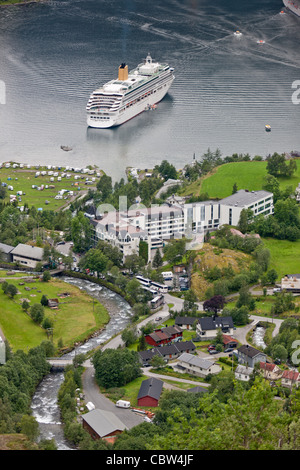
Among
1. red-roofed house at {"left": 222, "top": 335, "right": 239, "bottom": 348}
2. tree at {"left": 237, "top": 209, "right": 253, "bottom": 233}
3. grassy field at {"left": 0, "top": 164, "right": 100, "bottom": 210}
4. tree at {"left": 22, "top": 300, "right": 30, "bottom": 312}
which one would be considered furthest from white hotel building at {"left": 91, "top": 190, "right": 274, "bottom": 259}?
red-roofed house at {"left": 222, "top": 335, "right": 239, "bottom": 348}

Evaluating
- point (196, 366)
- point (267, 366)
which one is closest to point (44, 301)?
point (196, 366)

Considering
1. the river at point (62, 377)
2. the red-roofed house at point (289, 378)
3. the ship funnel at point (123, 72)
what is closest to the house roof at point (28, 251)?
the river at point (62, 377)

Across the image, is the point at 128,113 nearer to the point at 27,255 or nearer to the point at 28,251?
the point at 28,251

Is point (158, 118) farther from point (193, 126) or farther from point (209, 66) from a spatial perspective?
point (209, 66)

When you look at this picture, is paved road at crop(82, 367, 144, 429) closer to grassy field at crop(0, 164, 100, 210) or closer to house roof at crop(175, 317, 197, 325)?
house roof at crop(175, 317, 197, 325)

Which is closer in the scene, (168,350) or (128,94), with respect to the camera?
(168,350)
